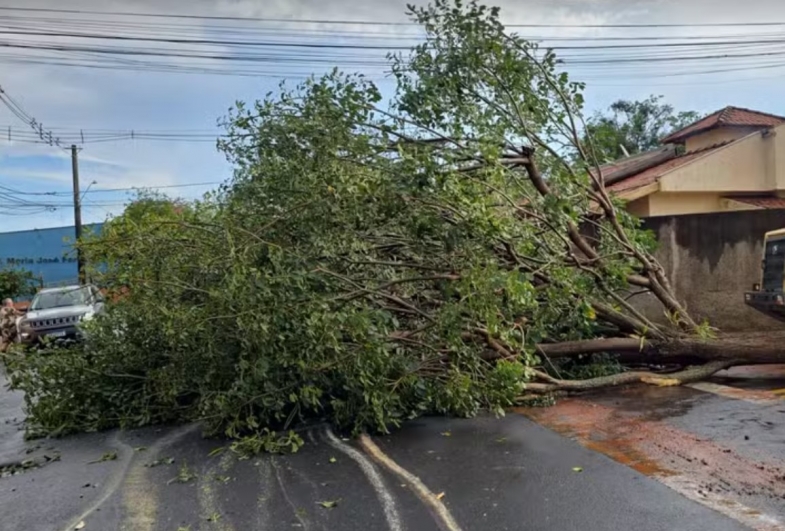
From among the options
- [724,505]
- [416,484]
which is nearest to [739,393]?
[724,505]

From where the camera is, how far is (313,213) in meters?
7.03

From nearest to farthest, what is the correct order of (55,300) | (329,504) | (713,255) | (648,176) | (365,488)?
(329,504) < (365,488) < (713,255) < (648,176) < (55,300)

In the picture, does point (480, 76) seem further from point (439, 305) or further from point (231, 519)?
point (231, 519)

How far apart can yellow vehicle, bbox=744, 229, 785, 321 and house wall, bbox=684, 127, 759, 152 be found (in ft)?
37.5

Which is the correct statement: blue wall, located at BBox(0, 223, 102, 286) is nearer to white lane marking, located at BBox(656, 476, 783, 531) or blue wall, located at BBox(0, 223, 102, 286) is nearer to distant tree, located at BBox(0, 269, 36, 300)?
distant tree, located at BBox(0, 269, 36, 300)

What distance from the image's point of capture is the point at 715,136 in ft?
67.2

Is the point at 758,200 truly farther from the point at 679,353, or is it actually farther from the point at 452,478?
the point at 452,478

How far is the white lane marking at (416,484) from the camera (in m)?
4.48

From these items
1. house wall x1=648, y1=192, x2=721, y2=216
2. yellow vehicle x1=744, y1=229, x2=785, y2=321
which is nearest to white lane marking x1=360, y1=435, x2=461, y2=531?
yellow vehicle x1=744, y1=229, x2=785, y2=321

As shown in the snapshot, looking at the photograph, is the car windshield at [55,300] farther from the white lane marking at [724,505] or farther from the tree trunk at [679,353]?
the white lane marking at [724,505]

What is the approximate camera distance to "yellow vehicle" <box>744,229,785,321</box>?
905 centimetres

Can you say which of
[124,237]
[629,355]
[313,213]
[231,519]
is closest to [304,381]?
[313,213]

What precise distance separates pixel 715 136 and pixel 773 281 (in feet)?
41.4

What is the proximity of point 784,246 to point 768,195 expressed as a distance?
9.11m
